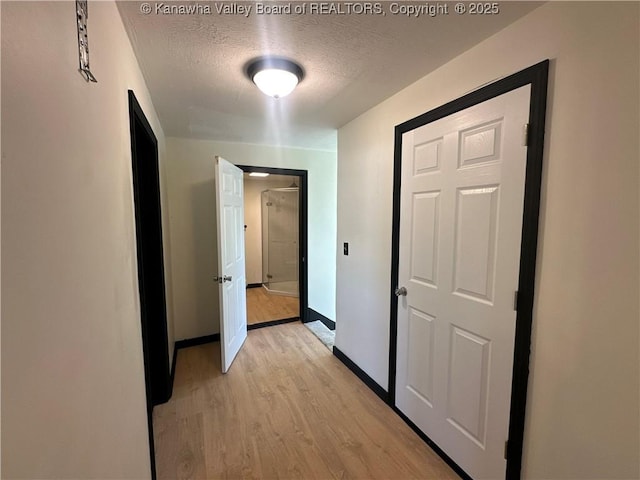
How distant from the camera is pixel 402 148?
1.92 metres

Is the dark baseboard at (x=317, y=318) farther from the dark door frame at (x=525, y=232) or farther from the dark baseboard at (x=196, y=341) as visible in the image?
the dark door frame at (x=525, y=232)

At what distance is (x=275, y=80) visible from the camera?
159 cm

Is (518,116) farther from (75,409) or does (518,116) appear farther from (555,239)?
(75,409)

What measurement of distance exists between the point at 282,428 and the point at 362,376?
2.64ft

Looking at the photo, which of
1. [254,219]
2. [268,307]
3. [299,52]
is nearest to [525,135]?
[299,52]

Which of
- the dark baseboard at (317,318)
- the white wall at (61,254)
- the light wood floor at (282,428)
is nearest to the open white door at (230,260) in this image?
the light wood floor at (282,428)

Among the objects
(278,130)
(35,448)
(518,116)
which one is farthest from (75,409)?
(278,130)

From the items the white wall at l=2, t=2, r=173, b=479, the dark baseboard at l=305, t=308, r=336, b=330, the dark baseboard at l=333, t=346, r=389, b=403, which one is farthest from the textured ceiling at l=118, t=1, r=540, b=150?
the dark baseboard at l=305, t=308, r=336, b=330

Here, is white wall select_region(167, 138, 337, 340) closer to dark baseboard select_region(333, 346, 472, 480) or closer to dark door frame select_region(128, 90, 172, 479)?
dark door frame select_region(128, 90, 172, 479)

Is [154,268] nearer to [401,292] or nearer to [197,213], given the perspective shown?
[197,213]

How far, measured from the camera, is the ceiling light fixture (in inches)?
59.8

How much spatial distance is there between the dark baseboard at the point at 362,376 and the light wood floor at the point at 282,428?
4 cm

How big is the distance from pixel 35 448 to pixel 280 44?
1.57 meters

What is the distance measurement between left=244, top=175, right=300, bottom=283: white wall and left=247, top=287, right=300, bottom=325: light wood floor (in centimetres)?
45
